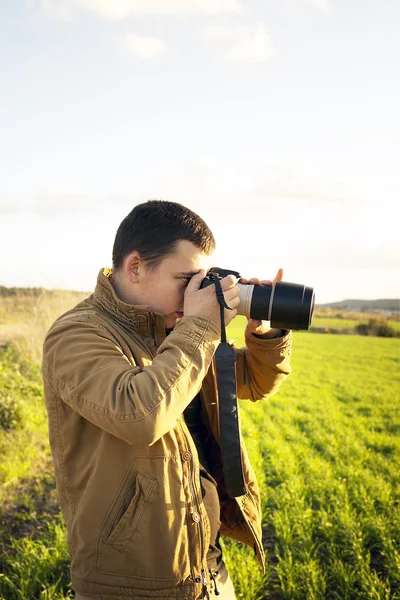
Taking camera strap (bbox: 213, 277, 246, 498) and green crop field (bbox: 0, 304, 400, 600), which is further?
green crop field (bbox: 0, 304, 400, 600)

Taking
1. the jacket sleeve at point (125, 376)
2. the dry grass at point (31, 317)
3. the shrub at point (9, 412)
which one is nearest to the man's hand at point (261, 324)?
the jacket sleeve at point (125, 376)

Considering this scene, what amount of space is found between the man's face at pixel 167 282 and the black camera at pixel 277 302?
148mm

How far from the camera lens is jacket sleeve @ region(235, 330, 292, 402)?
2.16 meters

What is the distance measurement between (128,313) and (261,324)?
0.60 meters

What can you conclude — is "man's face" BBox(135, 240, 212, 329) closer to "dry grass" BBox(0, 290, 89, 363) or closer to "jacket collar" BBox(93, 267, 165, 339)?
"jacket collar" BBox(93, 267, 165, 339)

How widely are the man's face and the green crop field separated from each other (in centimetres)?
208

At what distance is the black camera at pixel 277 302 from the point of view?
199cm

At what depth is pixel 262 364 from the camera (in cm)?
223

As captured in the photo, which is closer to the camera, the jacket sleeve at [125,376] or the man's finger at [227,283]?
the jacket sleeve at [125,376]

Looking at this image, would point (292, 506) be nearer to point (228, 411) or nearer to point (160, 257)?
point (228, 411)

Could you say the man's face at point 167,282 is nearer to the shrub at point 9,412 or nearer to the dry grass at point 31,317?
the shrub at point 9,412

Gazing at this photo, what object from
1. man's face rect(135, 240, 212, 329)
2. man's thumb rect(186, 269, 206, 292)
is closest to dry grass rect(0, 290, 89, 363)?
man's face rect(135, 240, 212, 329)

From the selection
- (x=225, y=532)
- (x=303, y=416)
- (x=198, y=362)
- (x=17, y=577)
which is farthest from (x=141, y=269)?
(x=303, y=416)

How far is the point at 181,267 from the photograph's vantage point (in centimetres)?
188
